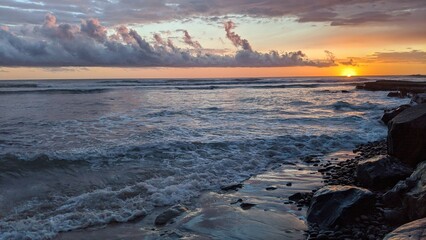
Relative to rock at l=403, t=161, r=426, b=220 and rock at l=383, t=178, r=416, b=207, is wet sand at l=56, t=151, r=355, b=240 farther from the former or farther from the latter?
rock at l=403, t=161, r=426, b=220

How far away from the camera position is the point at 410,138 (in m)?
8.44

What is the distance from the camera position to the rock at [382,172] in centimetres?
780

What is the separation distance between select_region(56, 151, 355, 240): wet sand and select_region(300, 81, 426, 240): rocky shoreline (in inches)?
16.0

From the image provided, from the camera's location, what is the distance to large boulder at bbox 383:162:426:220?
5438 mm

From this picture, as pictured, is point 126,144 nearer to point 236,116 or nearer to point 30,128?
point 30,128

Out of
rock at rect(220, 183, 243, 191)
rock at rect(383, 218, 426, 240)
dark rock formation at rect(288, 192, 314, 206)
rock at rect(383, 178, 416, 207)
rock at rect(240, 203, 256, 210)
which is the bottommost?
rock at rect(220, 183, 243, 191)

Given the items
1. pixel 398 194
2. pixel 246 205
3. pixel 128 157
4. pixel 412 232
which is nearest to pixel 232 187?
pixel 246 205

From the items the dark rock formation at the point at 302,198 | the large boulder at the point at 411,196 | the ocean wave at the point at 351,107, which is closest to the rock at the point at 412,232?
the large boulder at the point at 411,196

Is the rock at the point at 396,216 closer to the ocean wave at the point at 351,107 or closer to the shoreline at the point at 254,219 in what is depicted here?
the shoreline at the point at 254,219

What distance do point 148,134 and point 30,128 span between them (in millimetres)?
5818

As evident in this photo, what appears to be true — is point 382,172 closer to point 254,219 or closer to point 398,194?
point 398,194

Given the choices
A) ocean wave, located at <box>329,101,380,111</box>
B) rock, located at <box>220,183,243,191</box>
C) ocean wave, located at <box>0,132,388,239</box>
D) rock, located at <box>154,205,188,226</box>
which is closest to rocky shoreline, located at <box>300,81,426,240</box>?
rock, located at <box>220,183,243,191</box>

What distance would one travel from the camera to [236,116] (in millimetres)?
22281

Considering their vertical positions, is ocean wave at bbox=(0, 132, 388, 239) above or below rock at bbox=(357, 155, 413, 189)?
below
